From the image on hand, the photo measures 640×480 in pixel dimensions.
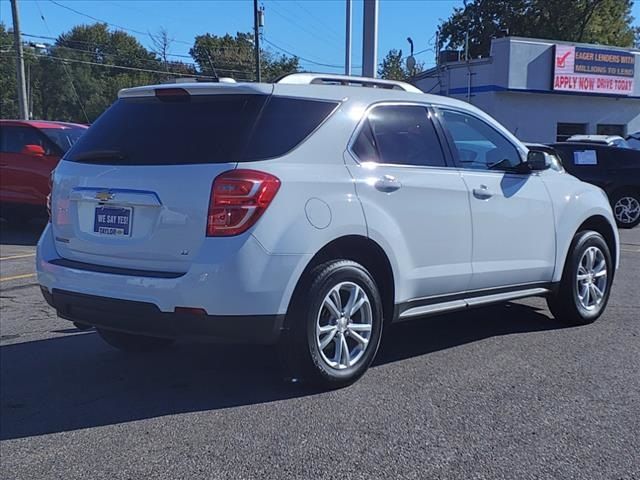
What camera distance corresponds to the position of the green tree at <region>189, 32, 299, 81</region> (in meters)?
49.5

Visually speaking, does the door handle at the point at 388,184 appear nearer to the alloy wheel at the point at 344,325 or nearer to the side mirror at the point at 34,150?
the alloy wheel at the point at 344,325

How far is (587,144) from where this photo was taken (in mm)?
14344

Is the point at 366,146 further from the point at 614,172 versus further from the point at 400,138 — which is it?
the point at 614,172

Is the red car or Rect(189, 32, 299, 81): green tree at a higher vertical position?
Rect(189, 32, 299, 81): green tree

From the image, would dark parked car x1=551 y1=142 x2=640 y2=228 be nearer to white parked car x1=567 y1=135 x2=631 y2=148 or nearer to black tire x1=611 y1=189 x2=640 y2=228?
black tire x1=611 y1=189 x2=640 y2=228

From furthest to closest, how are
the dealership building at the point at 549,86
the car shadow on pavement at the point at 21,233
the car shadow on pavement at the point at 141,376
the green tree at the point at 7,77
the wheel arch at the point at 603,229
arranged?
the green tree at the point at 7,77 < the dealership building at the point at 549,86 < the car shadow on pavement at the point at 21,233 < the wheel arch at the point at 603,229 < the car shadow on pavement at the point at 141,376

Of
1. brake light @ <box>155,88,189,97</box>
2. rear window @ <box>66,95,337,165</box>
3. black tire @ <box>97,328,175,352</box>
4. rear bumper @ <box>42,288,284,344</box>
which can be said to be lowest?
black tire @ <box>97,328,175,352</box>

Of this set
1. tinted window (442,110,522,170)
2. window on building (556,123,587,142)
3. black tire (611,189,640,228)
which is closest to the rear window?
tinted window (442,110,522,170)

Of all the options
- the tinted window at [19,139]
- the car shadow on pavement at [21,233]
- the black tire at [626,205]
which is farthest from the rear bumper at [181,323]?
the black tire at [626,205]

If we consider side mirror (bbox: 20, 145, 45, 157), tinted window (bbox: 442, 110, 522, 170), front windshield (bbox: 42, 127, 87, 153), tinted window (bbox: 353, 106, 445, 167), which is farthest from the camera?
→ front windshield (bbox: 42, 127, 87, 153)

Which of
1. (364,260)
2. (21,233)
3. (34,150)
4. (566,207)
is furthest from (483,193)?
(21,233)

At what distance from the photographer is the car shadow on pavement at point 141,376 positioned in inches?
169

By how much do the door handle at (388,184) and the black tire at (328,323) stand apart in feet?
1.67

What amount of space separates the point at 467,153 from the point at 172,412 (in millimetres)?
2786
